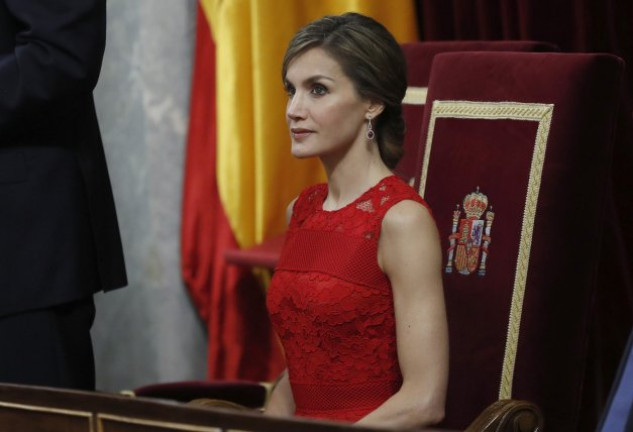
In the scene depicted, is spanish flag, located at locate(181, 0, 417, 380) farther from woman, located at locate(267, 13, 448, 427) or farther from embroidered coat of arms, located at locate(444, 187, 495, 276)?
woman, located at locate(267, 13, 448, 427)

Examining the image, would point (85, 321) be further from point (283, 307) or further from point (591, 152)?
point (591, 152)

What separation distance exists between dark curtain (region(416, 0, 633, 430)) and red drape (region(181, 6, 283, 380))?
97cm

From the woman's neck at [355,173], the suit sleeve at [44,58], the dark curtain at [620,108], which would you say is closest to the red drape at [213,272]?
the dark curtain at [620,108]

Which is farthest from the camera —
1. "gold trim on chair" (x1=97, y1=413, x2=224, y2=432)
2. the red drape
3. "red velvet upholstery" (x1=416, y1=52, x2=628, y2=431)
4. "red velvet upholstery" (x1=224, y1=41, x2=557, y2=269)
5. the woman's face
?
the red drape

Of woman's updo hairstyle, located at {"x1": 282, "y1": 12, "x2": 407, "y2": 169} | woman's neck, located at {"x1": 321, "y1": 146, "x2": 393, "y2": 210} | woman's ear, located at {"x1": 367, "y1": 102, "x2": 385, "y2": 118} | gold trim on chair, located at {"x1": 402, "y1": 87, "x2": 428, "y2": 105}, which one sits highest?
→ woman's updo hairstyle, located at {"x1": 282, "y1": 12, "x2": 407, "y2": 169}

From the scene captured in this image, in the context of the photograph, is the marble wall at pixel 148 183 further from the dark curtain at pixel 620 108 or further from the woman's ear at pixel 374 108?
the woman's ear at pixel 374 108

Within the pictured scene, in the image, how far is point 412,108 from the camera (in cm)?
270

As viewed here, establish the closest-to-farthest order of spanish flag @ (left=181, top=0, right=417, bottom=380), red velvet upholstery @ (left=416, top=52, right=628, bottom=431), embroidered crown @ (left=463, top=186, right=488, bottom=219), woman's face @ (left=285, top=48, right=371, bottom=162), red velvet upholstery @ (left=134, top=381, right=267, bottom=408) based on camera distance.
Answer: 1. woman's face @ (left=285, top=48, right=371, bottom=162)
2. red velvet upholstery @ (left=416, top=52, right=628, bottom=431)
3. embroidered crown @ (left=463, top=186, right=488, bottom=219)
4. red velvet upholstery @ (left=134, top=381, right=267, bottom=408)
5. spanish flag @ (left=181, top=0, right=417, bottom=380)

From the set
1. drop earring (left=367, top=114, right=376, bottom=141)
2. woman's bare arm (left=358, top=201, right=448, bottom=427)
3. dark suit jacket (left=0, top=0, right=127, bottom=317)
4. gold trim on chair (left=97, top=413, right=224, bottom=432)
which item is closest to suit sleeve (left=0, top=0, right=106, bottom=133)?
dark suit jacket (left=0, top=0, right=127, bottom=317)

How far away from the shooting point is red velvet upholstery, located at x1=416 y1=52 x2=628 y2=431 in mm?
2012

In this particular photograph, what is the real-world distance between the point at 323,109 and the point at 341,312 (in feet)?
1.00

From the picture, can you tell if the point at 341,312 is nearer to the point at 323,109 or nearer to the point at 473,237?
the point at 323,109

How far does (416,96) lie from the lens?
2.70 m

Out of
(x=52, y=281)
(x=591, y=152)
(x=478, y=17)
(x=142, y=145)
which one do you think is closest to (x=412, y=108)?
(x=478, y=17)
